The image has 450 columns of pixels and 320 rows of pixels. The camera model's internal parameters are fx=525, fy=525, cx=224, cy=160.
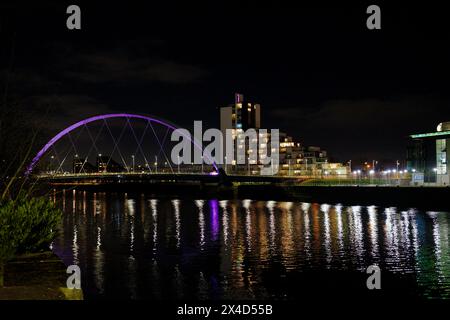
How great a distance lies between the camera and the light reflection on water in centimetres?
2169

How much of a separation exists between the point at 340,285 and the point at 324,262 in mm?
5324

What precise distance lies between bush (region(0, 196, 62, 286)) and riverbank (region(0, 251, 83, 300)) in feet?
0.94

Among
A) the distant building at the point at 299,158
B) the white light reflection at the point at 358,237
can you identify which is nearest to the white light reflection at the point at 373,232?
the white light reflection at the point at 358,237

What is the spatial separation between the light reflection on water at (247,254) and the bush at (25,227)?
559 cm

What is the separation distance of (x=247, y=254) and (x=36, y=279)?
19.1 m

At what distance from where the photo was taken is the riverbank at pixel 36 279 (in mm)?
11562

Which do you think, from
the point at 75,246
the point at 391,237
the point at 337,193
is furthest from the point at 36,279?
the point at 337,193

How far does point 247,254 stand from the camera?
30828 millimetres

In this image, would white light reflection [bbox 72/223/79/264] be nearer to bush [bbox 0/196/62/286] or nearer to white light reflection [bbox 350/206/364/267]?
bush [bbox 0/196/62/286]

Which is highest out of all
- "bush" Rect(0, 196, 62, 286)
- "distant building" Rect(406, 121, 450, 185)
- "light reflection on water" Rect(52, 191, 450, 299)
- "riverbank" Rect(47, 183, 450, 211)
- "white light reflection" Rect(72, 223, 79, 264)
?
"distant building" Rect(406, 121, 450, 185)

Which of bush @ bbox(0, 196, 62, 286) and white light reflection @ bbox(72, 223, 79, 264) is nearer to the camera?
bush @ bbox(0, 196, 62, 286)

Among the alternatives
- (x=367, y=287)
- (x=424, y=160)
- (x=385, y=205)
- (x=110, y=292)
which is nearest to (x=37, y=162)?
(x=110, y=292)

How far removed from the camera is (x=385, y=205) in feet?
229

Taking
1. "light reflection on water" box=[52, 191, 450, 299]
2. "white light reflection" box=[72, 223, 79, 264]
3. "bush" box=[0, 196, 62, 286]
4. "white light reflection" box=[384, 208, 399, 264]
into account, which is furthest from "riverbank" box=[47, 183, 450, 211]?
"bush" box=[0, 196, 62, 286]
